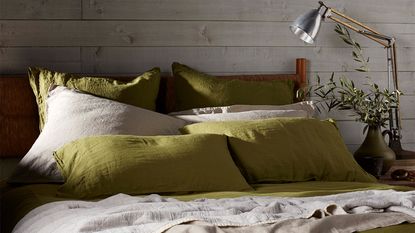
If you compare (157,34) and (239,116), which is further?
(157,34)

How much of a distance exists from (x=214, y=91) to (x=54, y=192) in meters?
1.04

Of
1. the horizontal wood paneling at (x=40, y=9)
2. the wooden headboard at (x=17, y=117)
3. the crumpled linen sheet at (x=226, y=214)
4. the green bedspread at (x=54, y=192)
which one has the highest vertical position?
the horizontal wood paneling at (x=40, y=9)

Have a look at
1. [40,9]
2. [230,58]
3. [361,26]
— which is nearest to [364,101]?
[361,26]

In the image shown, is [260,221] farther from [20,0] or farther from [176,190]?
[20,0]

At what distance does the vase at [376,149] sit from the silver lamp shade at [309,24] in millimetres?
537

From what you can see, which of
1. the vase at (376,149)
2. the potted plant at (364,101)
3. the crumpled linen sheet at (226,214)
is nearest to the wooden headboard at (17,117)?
the crumpled linen sheet at (226,214)

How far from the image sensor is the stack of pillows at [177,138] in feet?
9.50

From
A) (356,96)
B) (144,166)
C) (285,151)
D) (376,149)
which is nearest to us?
(144,166)

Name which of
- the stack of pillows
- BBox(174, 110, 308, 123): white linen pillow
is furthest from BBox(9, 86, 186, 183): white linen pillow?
BBox(174, 110, 308, 123): white linen pillow

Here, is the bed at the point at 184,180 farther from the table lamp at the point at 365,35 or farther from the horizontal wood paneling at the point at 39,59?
the table lamp at the point at 365,35

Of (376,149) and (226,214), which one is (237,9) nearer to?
(376,149)

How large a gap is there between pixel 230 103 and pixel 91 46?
0.70 meters

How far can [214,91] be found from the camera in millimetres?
3723

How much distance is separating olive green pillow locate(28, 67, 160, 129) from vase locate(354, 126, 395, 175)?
1.06m
